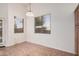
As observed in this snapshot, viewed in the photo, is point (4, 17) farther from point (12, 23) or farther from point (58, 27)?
point (58, 27)

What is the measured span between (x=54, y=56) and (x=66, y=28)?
650 mm

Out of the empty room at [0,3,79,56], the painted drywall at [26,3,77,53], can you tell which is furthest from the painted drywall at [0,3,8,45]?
the painted drywall at [26,3,77,53]

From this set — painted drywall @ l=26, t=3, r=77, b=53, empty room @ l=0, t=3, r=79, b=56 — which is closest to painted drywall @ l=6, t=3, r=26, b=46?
empty room @ l=0, t=3, r=79, b=56

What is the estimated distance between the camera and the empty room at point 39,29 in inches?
89.9

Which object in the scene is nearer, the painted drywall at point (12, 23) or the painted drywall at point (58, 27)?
the painted drywall at point (58, 27)

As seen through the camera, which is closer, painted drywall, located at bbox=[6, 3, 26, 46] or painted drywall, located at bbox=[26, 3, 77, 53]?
painted drywall, located at bbox=[26, 3, 77, 53]

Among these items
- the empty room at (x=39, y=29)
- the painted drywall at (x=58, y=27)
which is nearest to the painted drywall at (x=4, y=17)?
the empty room at (x=39, y=29)

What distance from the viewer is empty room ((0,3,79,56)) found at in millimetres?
2283

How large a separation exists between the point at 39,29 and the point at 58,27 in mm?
424

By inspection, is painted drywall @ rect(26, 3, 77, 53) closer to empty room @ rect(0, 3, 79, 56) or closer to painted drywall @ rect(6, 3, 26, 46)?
empty room @ rect(0, 3, 79, 56)

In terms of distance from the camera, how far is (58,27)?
2443 millimetres

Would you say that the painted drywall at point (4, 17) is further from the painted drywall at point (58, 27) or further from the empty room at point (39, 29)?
the painted drywall at point (58, 27)

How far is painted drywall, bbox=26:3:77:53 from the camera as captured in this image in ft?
7.54

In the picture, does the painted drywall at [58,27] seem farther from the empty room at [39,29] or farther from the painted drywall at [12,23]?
the painted drywall at [12,23]
